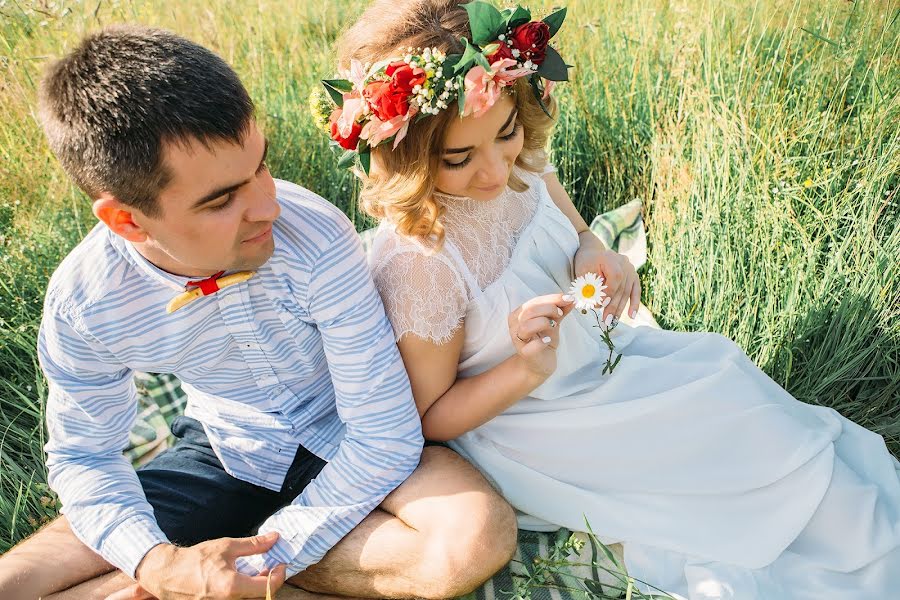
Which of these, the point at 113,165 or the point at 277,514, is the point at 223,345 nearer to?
the point at 277,514

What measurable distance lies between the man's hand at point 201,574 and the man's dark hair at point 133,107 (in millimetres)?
895

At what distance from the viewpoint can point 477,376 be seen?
227 centimetres

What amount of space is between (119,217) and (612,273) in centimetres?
142

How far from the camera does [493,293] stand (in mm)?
2254

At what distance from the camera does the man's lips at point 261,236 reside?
1988 mm

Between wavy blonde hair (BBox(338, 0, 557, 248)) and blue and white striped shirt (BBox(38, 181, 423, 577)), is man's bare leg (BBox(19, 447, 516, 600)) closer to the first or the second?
blue and white striped shirt (BBox(38, 181, 423, 577))

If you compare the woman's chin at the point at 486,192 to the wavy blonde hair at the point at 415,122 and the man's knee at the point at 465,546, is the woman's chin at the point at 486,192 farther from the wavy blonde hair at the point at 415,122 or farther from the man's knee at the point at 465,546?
the man's knee at the point at 465,546

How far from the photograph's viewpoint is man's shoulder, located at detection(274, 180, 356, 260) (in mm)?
2121

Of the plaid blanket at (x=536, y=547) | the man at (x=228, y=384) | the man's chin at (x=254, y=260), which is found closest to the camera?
the man at (x=228, y=384)

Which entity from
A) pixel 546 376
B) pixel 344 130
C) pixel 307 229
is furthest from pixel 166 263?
pixel 546 376

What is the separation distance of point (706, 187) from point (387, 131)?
183cm

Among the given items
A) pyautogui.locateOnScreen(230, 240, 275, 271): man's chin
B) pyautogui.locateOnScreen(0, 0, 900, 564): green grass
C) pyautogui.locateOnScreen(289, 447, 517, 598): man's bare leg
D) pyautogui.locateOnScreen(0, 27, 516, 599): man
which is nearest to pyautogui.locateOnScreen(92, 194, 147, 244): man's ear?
pyautogui.locateOnScreen(0, 27, 516, 599): man

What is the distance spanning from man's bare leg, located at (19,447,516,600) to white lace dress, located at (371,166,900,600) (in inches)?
8.2

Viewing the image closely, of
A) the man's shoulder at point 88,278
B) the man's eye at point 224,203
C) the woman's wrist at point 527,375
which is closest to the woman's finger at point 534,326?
the woman's wrist at point 527,375
